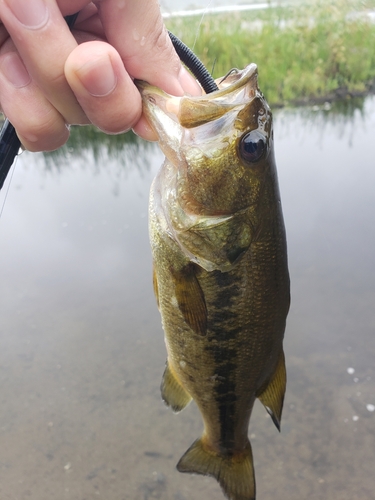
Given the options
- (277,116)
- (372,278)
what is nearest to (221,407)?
(372,278)

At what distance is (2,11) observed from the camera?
2.56 ft

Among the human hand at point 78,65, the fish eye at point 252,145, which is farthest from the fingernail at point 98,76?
the fish eye at point 252,145

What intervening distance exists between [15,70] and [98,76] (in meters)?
0.22

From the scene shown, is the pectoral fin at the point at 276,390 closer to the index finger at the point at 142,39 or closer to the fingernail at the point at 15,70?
the index finger at the point at 142,39

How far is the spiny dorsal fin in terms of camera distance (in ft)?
5.25

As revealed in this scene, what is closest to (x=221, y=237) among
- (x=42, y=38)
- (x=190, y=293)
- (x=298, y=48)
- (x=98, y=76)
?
(x=190, y=293)

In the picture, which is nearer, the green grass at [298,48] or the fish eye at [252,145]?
the fish eye at [252,145]

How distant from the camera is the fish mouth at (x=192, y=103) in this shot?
103cm

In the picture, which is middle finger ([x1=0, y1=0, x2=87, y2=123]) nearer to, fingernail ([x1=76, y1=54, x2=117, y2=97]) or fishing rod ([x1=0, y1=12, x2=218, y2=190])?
fingernail ([x1=76, y1=54, x2=117, y2=97])

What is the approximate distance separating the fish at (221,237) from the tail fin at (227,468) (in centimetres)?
30

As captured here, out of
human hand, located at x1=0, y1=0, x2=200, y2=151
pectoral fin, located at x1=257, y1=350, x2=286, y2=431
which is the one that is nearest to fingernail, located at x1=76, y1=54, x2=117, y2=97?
human hand, located at x1=0, y1=0, x2=200, y2=151

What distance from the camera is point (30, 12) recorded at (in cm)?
78

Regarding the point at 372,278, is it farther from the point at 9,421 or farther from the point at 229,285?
the point at 9,421

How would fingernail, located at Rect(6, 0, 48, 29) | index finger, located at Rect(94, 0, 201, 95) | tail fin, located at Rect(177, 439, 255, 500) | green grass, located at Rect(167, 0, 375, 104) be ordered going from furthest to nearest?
green grass, located at Rect(167, 0, 375, 104) < tail fin, located at Rect(177, 439, 255, 500) < index finger, located at Rect(94, 0, 201, 95) < fingernail, located at Rect(6, 0, 48, 29)
